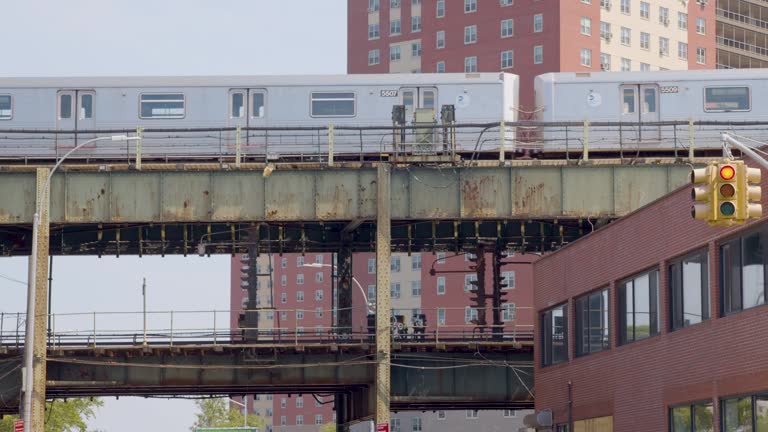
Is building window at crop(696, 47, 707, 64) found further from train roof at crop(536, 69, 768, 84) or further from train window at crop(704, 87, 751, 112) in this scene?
train window at crop(704, 87, 751, 112)

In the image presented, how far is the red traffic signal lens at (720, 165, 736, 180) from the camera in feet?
64.3

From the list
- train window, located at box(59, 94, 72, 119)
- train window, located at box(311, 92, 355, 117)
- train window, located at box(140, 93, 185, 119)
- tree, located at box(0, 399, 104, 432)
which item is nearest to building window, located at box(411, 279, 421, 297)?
tree, located at box(0, 399, 104, 432)

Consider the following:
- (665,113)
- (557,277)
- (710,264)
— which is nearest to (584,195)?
(557,277)

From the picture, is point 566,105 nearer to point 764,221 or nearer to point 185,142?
point 185,142

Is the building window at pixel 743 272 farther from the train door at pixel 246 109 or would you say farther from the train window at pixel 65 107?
the train window at pixel 65 107

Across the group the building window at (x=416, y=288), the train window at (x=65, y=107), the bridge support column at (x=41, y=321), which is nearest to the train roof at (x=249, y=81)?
the train window at (x=65, y=107)

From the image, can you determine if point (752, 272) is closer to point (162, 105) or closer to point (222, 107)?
point (222, 107)

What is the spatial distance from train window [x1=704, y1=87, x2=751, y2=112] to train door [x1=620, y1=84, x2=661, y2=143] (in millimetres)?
1992

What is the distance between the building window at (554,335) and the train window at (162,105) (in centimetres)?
1735

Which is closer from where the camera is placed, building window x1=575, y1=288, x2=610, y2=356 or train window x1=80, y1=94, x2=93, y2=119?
building window x1=575, y1=288, x2=610, y2=356

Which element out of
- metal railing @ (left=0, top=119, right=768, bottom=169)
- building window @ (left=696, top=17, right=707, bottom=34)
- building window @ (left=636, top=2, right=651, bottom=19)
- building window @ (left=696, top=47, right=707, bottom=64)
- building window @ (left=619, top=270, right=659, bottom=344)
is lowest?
A: building window @ (left=619, top=270, right=659, bottom=344)

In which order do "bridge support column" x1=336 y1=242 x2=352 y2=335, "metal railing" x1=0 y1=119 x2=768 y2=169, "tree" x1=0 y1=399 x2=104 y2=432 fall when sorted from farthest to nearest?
"tree" x1=0 y1=399 x2=104 y2=432
"metal railing" x1=0 y1=119 x2=768 y2=169
"bridge support column" x1=336 y1=242 x2=352 y2=335

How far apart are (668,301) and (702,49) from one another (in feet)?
373

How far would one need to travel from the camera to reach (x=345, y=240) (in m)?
54.8
